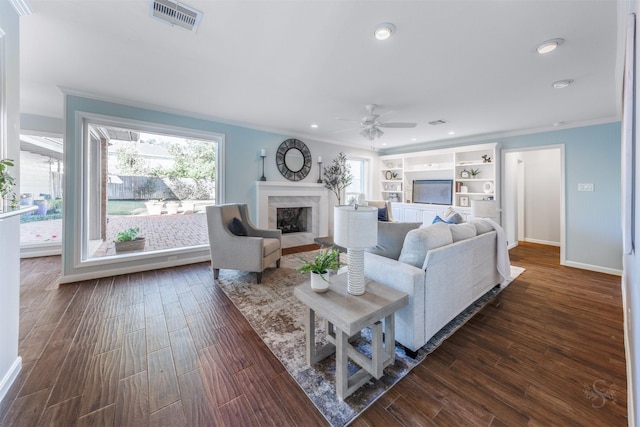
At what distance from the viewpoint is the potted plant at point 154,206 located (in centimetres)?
393

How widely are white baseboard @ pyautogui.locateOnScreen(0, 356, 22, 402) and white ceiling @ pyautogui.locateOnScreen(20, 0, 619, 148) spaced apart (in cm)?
242

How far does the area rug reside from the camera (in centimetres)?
142

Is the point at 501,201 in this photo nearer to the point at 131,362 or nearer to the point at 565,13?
the point at 565,13

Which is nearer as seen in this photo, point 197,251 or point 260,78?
point 260,78

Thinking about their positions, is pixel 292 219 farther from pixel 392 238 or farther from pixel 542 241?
pixel 542 241

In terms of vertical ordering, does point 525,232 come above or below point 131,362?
above

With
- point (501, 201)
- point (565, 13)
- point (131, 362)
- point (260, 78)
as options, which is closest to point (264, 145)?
point (260, 78)

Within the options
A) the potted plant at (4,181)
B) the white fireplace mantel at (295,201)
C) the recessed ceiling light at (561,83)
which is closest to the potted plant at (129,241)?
the white fireplace mantel at (295,201)

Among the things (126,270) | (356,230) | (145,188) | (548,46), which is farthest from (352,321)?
(145,188)

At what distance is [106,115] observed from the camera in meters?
3.28

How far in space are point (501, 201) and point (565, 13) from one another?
13.2 ft

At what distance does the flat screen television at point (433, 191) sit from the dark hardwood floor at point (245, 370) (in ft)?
10.7

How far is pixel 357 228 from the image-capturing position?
149 cm

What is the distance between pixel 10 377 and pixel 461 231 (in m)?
3.54
